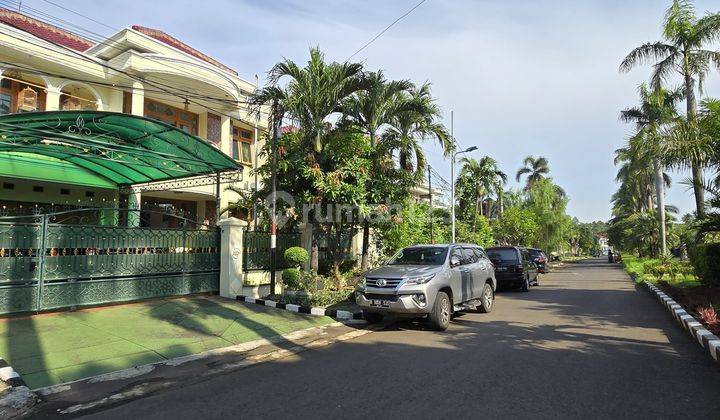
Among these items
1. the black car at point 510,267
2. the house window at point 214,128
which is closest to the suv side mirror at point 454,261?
the black car at point 510,267

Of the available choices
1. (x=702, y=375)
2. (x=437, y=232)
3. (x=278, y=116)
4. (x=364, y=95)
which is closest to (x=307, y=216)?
(x=278, y=116)

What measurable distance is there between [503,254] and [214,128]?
13805 mm

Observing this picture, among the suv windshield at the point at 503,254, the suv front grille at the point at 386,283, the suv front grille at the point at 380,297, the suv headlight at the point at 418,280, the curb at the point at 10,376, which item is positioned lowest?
the curb at the point at 10,376

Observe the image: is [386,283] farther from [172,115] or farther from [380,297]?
[172,115]

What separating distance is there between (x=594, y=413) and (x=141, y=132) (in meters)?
11.0

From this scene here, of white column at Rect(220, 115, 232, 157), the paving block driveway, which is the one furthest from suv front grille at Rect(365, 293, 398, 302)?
white column at Rect(220, 115, 232, 157)

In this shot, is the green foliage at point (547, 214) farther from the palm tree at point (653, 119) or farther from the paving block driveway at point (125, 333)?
the paving block driveway at point (125, 333)

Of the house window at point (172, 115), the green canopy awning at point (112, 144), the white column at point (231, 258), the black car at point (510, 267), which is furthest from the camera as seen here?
the house window at point (172, 115)

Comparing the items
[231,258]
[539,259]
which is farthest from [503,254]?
[539,259]

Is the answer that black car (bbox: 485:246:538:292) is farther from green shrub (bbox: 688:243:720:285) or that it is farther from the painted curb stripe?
the painted curb stripe

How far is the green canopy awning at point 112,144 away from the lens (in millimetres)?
9755

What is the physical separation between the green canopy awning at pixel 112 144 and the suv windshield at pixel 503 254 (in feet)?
34.5

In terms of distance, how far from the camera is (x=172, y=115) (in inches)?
746

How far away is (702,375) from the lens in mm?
5578
